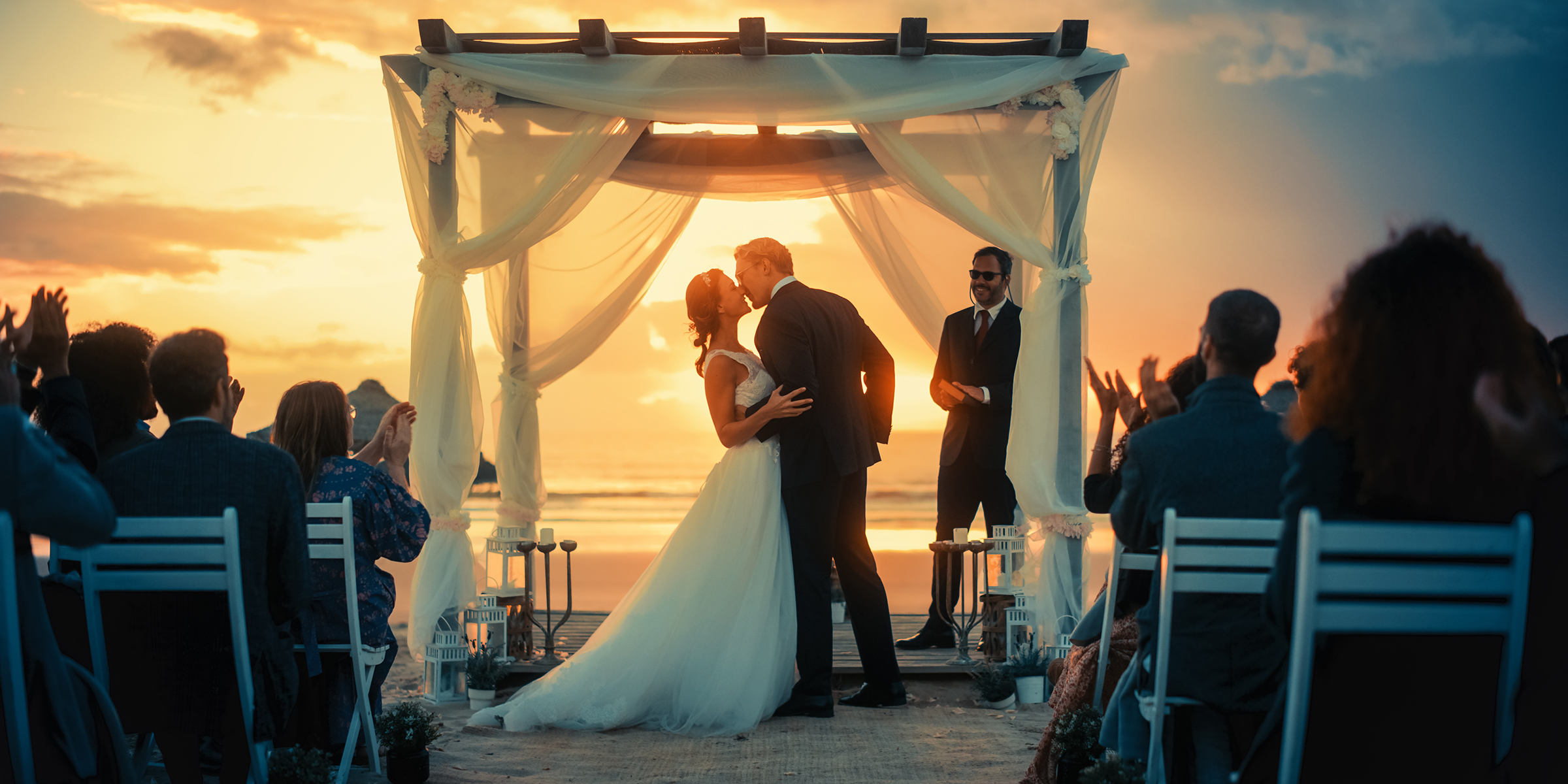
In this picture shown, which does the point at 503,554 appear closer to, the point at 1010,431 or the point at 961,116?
the point at 1010,431

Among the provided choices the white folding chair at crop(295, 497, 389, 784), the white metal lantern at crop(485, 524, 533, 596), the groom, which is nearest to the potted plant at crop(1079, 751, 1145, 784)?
the groom

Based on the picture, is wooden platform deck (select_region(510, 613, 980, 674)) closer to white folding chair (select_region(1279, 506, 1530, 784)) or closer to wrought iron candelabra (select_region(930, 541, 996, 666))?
wrought iron candelabra (select_region(930, 541, 996, 666))

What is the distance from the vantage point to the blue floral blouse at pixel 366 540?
2.94 meters

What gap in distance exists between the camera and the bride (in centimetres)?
371

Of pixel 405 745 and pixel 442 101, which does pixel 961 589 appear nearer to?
pixel 405 745

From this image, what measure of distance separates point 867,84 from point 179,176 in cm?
666

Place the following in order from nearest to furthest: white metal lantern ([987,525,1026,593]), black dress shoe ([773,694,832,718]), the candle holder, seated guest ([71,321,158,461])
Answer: seated guest ([71,321,158,461]) → black dress shoe ([773,694,832,718]) → the candle holder → white metal lantern ([987,525,1026,593])

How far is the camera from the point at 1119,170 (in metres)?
6.32

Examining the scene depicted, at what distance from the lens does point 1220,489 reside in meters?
2.02

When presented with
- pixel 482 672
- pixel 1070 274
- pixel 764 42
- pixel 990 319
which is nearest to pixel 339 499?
pixel 482 672

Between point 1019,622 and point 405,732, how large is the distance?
9.24ft

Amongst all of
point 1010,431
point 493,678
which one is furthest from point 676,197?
point 493,678

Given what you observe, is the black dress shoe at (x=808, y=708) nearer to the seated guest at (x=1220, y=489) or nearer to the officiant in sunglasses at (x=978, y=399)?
the officiant in sunglasses at (x=978, y=399)

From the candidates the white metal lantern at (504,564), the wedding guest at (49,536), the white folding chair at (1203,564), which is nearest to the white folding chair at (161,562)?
the wedding guest at (49,536)
